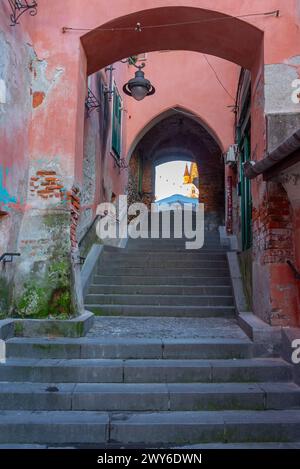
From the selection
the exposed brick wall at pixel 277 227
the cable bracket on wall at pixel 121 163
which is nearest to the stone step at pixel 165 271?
the exposed brick wall at pixel 277 227

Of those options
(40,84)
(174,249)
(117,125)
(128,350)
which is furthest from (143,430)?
(117,125)

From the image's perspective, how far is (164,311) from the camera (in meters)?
5.72

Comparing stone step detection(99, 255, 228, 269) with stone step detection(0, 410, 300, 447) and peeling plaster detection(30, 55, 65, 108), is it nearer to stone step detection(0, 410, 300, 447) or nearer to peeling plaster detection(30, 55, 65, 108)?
peeling plaster detection(30, 55, 65, 108)

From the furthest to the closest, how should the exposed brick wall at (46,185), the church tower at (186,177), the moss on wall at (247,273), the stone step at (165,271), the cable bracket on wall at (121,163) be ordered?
the church tower at (186,177) → the cable bracket on wall at (121,163) → the stone step at (165,271) → the moss on wall at (247,273) → the exposed brick wall at (46,185)

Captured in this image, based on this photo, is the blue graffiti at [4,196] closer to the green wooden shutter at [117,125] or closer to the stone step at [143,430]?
the stone step at [143,430]

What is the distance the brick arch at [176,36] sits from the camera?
4.87m

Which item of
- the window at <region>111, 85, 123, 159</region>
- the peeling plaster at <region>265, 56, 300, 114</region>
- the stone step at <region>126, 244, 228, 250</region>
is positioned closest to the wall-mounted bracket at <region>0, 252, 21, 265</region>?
the peeling plaster at <region>265, 56, 300, 114</region>

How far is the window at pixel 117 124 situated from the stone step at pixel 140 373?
6.68 meters

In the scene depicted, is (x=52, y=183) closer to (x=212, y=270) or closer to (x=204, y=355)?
(x=204, y=355)

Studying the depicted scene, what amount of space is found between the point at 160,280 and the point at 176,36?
370cm

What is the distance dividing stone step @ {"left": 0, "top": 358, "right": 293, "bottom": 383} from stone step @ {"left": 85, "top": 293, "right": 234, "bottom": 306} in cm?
220

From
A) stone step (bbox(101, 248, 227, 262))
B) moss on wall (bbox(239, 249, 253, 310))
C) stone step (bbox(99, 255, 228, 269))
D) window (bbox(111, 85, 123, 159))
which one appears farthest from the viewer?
window (bbox(111, 85, 123, 159))

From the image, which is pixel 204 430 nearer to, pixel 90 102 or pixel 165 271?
pixel 165 271

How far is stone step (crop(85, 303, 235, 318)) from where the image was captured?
224 inches
